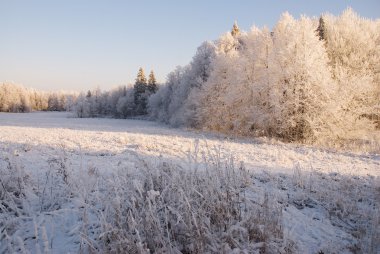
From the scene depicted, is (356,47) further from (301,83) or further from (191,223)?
(191,223)

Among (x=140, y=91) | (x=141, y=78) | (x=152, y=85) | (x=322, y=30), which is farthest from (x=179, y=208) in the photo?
(x=152, y=85)

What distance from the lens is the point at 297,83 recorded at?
20.9 meters

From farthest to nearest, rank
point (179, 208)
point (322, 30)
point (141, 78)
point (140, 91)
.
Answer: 1. point (140, 91)
2. point (141, 78)
3. point (322, 30)
4. point (179, 208)

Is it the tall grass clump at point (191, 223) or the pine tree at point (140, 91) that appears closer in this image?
the tall grass clump at point (191, 223)

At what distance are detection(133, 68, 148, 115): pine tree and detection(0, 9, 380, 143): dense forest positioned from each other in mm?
37780

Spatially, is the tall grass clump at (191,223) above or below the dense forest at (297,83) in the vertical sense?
below

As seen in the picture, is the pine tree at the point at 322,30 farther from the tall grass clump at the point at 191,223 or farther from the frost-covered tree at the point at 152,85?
the frost-covered tree at the point at 152,85

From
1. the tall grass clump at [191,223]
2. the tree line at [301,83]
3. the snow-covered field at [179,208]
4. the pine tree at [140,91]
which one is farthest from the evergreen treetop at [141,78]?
the tall grass clump at [191,223]

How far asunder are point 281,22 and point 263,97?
5.57 m

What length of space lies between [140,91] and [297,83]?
A: 58.5 m

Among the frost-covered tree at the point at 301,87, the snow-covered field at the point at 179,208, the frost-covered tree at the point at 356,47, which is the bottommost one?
the snow-covered field at the point at 179,208

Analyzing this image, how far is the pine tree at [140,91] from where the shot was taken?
75.0 metres

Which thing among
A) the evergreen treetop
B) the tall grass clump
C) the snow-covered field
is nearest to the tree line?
the snow-covered field

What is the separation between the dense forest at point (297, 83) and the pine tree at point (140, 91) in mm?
37780
